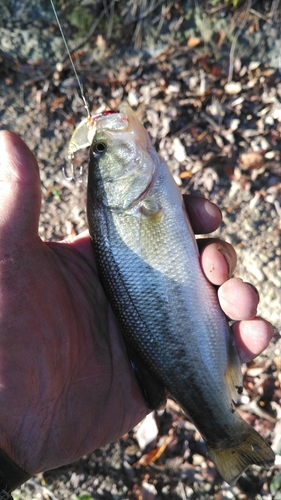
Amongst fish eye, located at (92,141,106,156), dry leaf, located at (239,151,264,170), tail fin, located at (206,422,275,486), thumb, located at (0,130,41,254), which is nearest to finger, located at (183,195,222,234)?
fish eye, located at (92,141,106,156)

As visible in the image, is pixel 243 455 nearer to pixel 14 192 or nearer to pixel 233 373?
pixel 233 373

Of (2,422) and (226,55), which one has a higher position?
(226,55)

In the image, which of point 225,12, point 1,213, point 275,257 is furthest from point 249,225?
point 1,213

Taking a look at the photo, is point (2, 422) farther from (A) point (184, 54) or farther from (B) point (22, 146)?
(A) point (184, 54)

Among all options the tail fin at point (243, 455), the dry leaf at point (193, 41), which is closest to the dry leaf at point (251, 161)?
the dry leaf at point (193, 41)

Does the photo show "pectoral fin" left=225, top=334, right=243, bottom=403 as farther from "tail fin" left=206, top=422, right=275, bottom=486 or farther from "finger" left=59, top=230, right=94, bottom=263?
"finger" left=59, top=230, right=94, bottom=263

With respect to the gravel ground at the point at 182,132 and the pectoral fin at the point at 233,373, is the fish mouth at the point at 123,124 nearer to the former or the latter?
the pectoral fin at the point at 233,373
